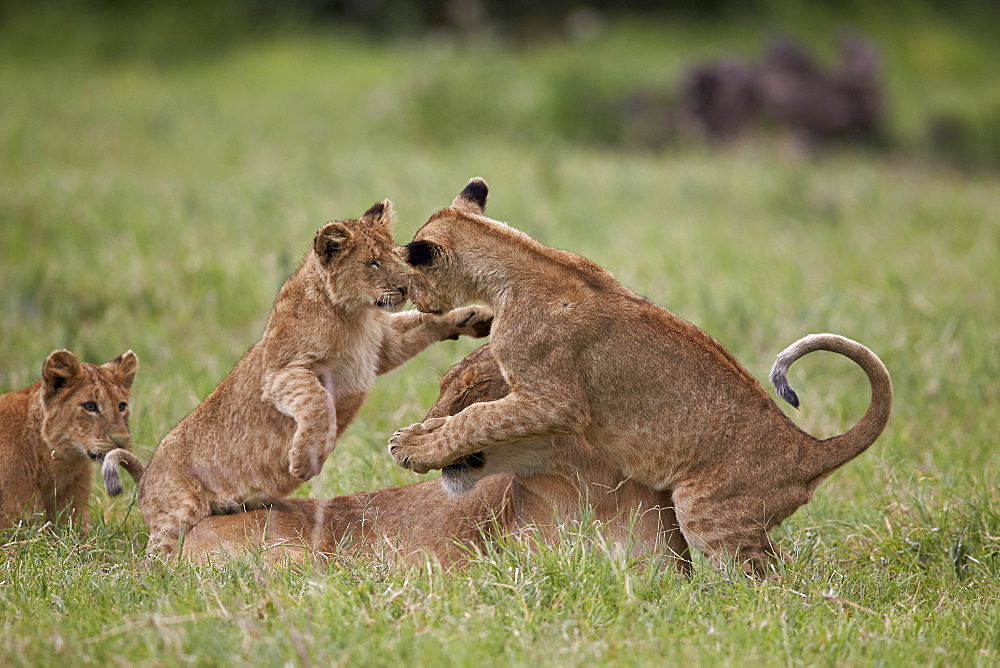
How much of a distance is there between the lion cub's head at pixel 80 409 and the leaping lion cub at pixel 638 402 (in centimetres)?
148

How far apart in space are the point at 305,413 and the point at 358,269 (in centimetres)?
60

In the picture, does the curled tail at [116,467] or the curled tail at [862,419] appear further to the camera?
the curled tail at [116,467]

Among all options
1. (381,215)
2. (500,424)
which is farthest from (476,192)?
(500,424)

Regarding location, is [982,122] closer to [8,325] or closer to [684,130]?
[684,130]

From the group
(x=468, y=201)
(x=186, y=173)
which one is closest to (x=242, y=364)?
(x=468, y=201)

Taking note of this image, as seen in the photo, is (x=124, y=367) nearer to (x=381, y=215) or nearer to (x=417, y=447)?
(x=381, y=215)

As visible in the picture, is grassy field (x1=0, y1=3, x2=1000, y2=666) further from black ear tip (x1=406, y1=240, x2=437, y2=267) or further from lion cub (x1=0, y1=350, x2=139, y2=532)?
black ear tip (x1=406, y1=240, x2=437, y2=267)

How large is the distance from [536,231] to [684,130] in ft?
25.9

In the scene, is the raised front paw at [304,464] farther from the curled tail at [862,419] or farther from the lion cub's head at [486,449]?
the curled tail at [862,419]

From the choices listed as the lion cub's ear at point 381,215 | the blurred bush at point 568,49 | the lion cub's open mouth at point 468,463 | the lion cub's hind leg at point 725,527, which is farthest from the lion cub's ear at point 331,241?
the blurred bush at point 568,49

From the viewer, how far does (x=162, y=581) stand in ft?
13.1

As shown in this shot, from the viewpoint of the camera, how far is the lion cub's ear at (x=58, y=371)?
15.5ft

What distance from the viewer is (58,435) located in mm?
4766

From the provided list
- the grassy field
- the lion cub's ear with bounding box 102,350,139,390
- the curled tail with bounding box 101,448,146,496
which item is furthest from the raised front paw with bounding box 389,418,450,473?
the lion cub's ear with bounding box 102,350,139,390
